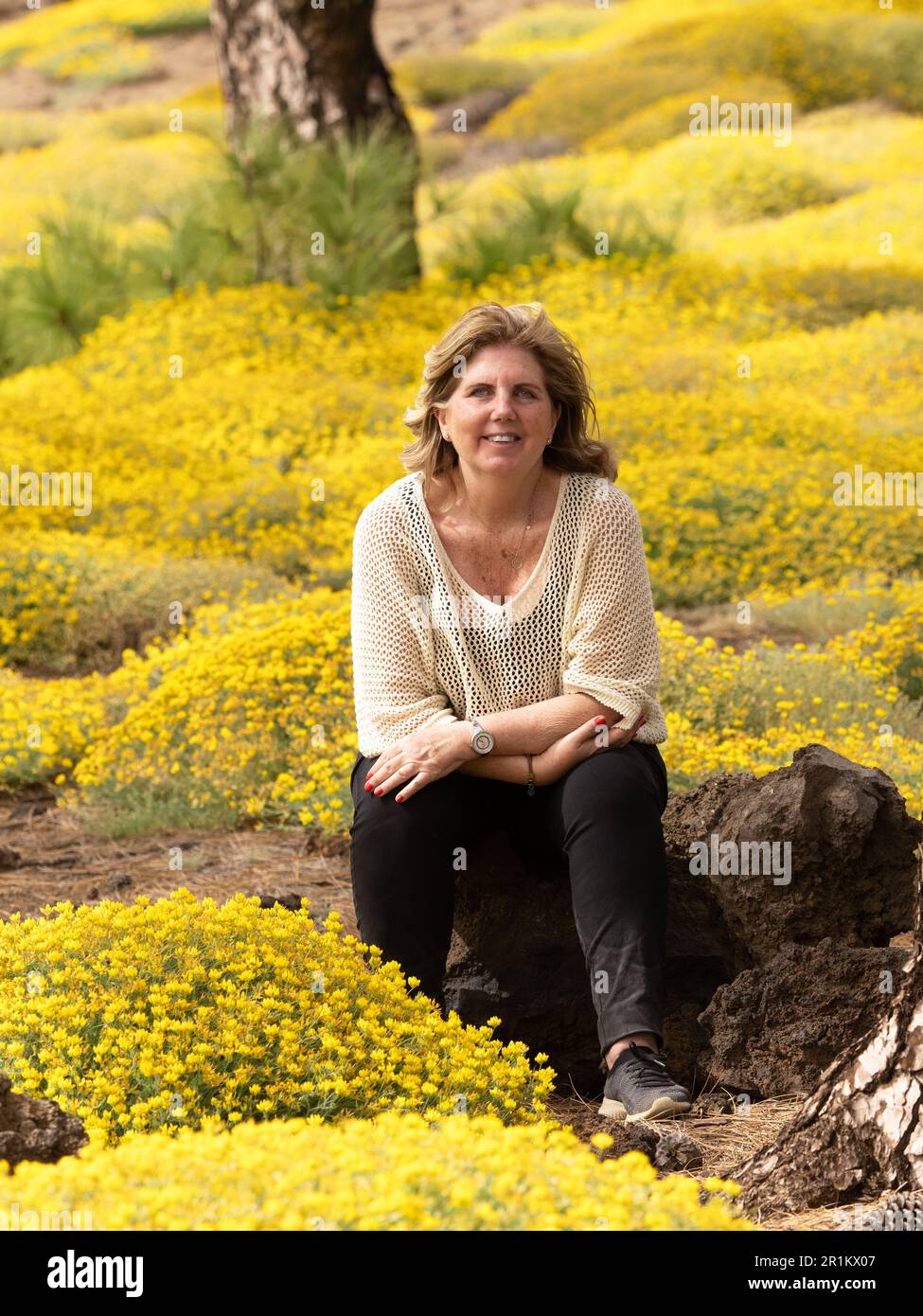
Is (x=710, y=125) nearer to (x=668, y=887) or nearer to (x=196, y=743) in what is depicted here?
(x=196, y=743)

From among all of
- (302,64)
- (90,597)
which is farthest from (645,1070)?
(302,64)

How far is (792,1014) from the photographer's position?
3.60 m

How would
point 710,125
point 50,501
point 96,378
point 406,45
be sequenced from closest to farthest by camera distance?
point 50,501
point 96,378
point 710,125
point 406,45

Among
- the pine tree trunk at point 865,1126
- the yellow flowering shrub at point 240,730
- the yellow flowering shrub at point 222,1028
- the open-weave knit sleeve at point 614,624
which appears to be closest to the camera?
the pine tree trunk at point 865,1126

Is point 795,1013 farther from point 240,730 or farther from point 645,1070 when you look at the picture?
point 240,730

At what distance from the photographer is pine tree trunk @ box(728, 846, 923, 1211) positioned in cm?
277

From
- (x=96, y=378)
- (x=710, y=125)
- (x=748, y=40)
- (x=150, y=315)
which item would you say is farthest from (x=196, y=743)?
(x=748, y=40)

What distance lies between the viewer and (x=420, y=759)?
3656 mm

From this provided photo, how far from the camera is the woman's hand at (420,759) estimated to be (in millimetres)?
3637

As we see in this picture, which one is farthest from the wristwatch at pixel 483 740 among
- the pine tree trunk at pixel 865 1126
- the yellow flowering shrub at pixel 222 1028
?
the pine tree trunk at pixel 865 1126

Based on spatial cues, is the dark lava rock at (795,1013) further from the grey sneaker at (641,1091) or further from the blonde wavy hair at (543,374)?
the blonde wavy hair at (543,374)

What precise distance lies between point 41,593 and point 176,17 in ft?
89.4

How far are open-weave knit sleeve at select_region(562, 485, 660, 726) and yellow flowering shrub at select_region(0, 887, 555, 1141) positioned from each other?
0.81 metres

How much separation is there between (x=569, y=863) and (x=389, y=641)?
27.2 inches
